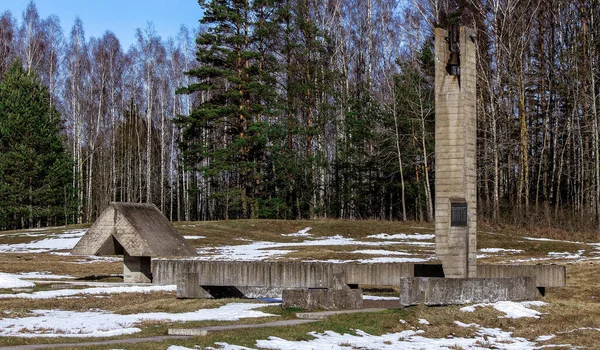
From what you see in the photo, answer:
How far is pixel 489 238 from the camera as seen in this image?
36.0 metres

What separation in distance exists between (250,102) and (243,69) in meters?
2.22

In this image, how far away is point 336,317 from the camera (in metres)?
12.8

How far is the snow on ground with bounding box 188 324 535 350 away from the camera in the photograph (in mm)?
10367

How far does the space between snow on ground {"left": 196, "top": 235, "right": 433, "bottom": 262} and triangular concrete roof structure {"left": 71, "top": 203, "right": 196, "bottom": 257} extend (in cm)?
630

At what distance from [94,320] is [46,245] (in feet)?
84.6

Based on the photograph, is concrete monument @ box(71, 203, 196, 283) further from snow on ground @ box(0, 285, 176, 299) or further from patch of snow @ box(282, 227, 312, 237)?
patch of snow @ box(282, 227, 312, 237)

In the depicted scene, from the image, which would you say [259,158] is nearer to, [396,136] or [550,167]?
[396,136]

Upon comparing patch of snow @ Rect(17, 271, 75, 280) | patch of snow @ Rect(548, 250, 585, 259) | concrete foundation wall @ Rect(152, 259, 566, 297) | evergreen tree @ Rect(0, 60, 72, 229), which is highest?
evergreen tree @ Rect(0, 60, 72, 229)

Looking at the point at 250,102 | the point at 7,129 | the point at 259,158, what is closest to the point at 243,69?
the point at 250,102

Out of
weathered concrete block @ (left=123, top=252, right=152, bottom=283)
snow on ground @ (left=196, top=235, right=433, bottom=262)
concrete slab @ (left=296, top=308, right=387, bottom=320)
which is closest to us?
concrete slab @ (left=296, top=308, right=387, bottom=320)

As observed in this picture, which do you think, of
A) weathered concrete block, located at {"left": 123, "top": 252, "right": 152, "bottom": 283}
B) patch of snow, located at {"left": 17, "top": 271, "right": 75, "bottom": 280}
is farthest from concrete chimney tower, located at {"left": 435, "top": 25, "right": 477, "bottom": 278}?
patch of snow, located at {"left": 17, "top": 271, "right": 75, "bottom": 280}

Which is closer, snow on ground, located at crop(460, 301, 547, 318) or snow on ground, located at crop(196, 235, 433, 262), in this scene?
snow on ground, located at crop(460, 301, 547, 318)

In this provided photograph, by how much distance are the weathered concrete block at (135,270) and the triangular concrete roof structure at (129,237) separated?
→ 0.38 metres

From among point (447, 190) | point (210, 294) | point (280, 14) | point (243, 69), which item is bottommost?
point (210, 294)
